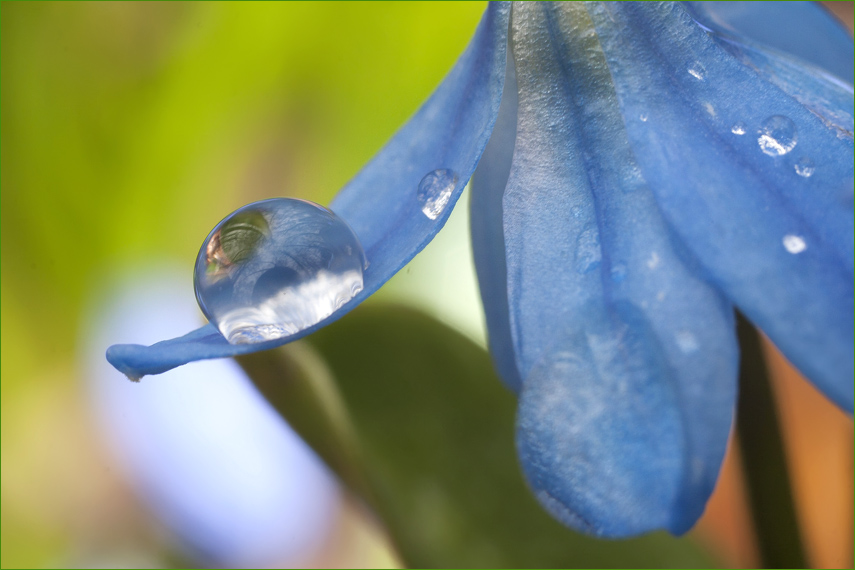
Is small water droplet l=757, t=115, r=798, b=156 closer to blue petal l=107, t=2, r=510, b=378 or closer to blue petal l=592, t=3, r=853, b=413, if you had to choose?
blue petal l=592, t=3, r=853, b=413

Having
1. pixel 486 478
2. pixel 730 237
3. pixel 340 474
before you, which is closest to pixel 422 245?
pixel 730 237

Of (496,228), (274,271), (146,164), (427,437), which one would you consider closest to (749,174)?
(496,228)

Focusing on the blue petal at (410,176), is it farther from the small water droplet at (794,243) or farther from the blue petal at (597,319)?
the small water droplet at (794,243)

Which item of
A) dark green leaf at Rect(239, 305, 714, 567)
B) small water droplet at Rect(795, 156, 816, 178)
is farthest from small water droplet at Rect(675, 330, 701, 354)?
dark green leaf at Rect(239, 305, 714, 567)

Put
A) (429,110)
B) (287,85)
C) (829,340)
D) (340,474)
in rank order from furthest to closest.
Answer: (287,85)
(340,474)
(429,110)
(829,340)

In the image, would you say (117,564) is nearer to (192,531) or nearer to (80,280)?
(192,531)

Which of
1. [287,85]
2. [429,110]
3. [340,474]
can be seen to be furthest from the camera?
[287,85]

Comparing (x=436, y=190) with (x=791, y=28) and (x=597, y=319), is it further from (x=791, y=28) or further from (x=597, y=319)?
(x=791, y=28)
